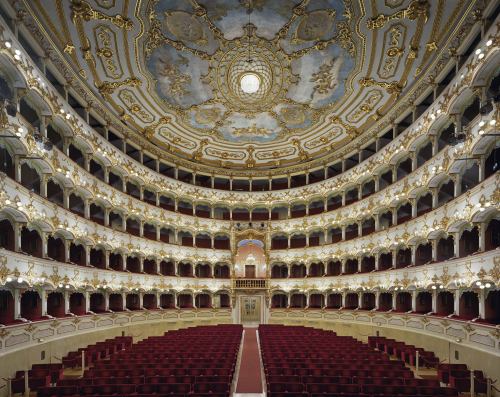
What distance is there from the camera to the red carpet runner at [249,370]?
45.2ft

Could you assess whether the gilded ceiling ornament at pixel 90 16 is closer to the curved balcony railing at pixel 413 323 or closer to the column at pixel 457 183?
the column at pixel 457 183

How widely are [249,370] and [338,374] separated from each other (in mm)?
5540

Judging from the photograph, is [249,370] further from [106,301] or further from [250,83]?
[250,83]

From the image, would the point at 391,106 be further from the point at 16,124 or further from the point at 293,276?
the point at 16,124

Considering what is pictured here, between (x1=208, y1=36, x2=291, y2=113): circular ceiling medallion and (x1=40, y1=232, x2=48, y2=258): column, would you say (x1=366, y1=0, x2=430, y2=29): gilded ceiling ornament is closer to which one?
(x1=208, y1=36, x2=291, y2=113): circular ceiling medallion

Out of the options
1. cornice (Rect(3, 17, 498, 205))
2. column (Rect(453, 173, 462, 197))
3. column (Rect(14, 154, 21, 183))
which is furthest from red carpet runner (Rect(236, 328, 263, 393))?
Answer: cornice (Rect(3, 17, 498, 205))

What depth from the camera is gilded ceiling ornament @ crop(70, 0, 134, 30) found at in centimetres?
1622

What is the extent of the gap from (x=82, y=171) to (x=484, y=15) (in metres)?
22.1

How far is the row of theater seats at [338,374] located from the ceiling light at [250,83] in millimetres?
15897

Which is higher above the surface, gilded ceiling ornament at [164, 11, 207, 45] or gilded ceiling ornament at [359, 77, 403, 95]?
gilded ceiling ornament at [164, 11, 207, 45]

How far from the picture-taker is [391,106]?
25.4 metres

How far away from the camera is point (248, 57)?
72.1 feet

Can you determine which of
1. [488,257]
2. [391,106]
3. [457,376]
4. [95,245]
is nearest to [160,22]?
[95,245]

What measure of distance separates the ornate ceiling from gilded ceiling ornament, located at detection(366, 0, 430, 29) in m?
0.05
